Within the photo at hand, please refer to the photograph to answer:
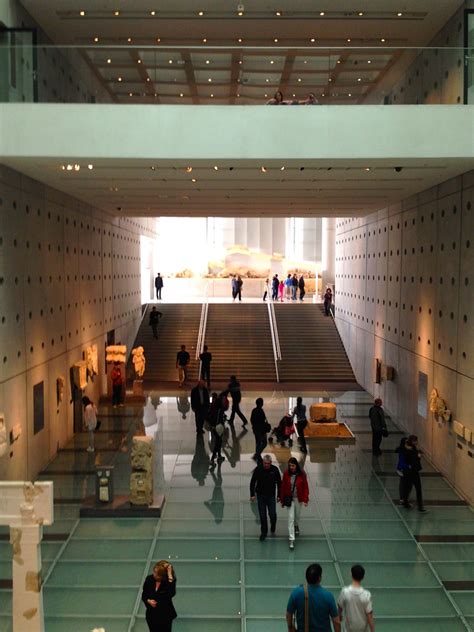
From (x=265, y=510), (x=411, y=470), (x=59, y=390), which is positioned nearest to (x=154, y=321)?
(x=59, y=390)

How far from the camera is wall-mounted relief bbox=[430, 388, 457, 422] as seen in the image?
13.3 metres

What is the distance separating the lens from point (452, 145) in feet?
37.1

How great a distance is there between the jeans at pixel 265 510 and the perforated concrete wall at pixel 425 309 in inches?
158

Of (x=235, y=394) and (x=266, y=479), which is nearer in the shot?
(x=266, y=479)

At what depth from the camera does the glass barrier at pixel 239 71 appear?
37.7 ft

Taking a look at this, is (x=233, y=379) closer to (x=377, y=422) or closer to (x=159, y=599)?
(x=377, y=422)

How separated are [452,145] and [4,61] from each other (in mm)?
7598

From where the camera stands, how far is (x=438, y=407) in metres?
13.6

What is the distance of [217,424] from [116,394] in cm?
569

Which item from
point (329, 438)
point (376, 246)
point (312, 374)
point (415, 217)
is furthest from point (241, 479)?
point (312, 374)

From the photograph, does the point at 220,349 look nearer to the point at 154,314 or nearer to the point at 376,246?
the point at 154,314

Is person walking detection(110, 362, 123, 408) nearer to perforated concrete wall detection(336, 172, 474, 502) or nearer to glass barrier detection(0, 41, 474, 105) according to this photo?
perforated concrete wall detection(336, 172, 474, 502)

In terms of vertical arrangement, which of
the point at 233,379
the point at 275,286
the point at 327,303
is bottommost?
the point at 233,379

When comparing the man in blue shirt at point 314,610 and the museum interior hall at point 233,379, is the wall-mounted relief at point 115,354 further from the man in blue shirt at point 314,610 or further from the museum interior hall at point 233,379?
the man in blue shirt at point 314,610
